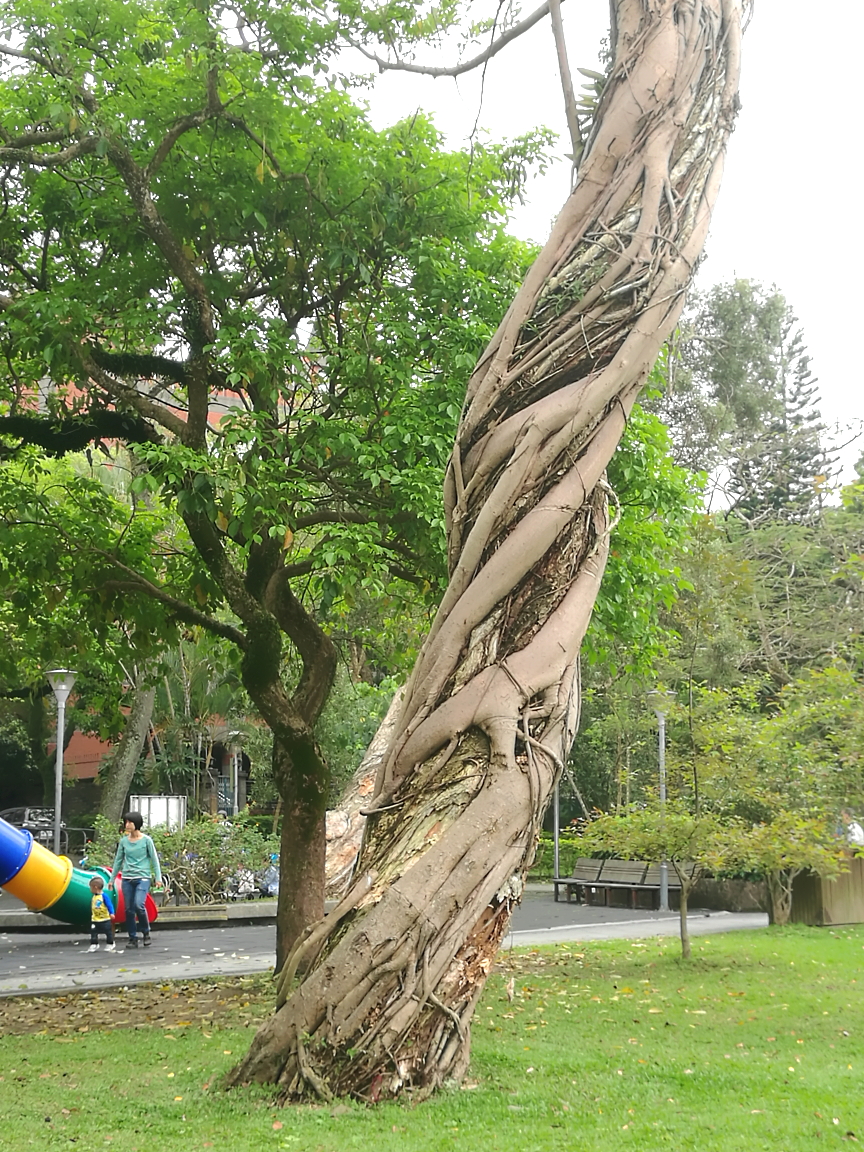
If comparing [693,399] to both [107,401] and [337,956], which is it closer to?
[107,401]

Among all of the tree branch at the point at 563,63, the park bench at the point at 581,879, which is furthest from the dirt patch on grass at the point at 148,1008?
the park bench at the point at 581,879

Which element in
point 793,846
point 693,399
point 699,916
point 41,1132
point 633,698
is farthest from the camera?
point 693,399

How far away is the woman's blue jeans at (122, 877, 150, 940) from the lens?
1341 cm

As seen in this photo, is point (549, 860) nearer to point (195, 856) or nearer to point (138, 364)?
point (195, 856)

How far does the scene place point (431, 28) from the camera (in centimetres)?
887

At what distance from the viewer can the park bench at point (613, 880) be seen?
A: 20.2m

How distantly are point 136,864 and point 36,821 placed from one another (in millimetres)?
18420

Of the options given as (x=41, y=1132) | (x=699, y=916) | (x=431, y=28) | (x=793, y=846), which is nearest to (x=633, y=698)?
(x=699, y=916)

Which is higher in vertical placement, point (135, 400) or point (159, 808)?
point (135, 400)

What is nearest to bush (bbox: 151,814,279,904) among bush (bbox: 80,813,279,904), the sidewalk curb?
bush (bbox: 80,813,279,904)

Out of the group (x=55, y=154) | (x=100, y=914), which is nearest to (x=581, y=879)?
(x=100, y=914)

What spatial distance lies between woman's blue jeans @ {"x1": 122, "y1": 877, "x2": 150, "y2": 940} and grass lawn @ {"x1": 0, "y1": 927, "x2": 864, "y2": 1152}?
11.0 feet

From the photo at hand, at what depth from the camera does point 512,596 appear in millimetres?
5035

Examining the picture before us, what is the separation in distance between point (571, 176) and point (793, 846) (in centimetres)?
732
